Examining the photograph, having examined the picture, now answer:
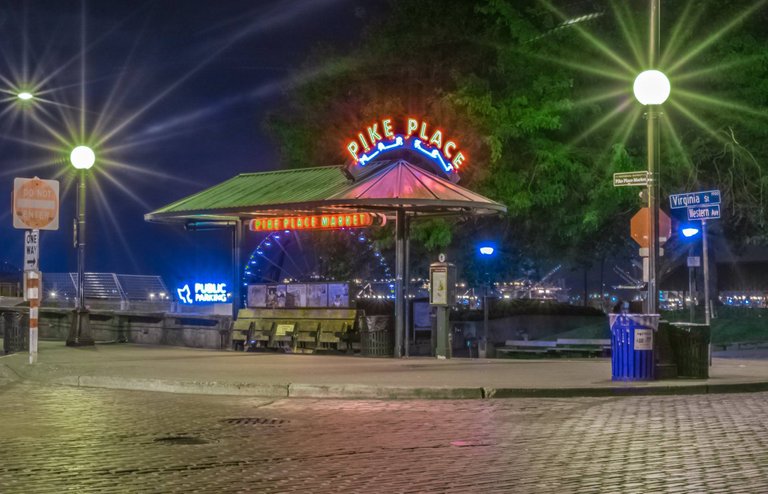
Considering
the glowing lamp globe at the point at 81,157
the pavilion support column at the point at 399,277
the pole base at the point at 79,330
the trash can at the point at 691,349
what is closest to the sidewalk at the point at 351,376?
the trash can at the point at 691,349

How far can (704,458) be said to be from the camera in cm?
1009

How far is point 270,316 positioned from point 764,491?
1785cm

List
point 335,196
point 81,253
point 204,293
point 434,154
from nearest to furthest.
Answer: point 335,196 < point 434,154 < point 81,253 < point 204,293

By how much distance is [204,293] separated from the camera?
31.0 m

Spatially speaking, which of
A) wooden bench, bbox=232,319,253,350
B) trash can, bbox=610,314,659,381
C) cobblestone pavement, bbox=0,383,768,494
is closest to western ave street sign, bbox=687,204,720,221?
trash can, bbox=610,314,659,381

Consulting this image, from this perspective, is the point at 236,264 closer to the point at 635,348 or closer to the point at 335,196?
the point at 335,196

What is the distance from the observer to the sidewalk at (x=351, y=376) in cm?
1582

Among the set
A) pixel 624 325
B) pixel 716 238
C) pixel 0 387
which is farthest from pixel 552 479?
pixel 716 238

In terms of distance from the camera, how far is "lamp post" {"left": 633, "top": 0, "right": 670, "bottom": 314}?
57.4ft

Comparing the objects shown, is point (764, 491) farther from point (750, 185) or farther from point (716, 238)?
point (716, 238)

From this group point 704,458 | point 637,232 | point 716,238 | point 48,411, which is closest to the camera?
point 704,458

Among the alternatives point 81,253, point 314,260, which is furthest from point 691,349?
point 314,260

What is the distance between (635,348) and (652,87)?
14.1ft

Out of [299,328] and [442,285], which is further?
[299,328]
